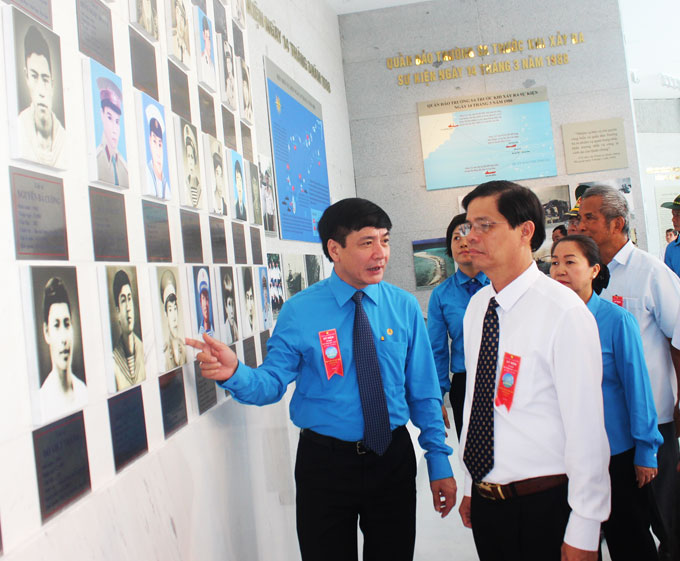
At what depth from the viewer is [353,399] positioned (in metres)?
1.92

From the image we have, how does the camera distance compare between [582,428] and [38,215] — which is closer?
[38,215]

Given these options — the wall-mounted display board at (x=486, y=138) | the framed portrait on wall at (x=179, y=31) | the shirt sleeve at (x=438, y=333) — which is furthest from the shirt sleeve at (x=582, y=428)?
the wall-mounted display board at (x=486, y=138)

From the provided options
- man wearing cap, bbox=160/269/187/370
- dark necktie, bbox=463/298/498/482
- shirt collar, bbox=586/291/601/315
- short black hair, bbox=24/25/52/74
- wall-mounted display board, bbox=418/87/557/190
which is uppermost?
wall-mounted display board, bbox=418/87/557/190

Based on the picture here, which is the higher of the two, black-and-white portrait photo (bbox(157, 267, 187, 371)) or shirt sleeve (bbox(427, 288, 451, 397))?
black-and-white portrait photo (bbox(157, 267, 187, 371))

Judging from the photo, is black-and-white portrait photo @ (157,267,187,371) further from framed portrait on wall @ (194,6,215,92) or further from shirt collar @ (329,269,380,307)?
framed portrait on wall @ (194,6,215,92)

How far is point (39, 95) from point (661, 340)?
2503 mm

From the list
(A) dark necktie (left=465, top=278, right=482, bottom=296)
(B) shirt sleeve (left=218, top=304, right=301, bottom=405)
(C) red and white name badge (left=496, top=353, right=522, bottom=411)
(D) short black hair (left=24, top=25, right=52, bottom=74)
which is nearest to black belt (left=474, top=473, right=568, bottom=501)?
(C) red and white name badge (left=496, top=353, right=522, bottom=411)

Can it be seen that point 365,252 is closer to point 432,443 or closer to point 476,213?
point 476,213

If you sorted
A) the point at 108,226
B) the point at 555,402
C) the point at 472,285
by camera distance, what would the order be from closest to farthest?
the point at 108,226 < the point at 555,402 < the point at 472,285

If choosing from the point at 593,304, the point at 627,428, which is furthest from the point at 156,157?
the point at 627,428

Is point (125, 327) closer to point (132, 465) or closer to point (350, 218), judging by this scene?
point (132, 465)

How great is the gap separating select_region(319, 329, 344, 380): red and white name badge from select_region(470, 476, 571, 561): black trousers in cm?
62

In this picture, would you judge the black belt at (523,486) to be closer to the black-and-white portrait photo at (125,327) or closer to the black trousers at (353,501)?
the black trousers at (353,501)

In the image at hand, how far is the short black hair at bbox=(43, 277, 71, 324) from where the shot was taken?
3.53 feet
